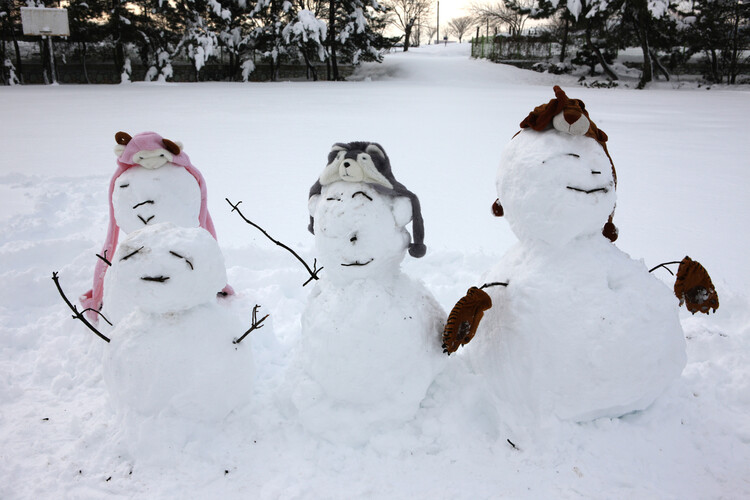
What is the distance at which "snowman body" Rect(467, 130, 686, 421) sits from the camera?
1647mm

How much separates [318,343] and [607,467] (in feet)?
3.66

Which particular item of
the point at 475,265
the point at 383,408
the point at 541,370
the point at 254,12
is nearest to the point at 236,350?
the point at 383,408

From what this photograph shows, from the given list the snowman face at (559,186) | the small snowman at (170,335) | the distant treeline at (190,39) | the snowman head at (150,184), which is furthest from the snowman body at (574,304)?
the distant treeline at (190,39)

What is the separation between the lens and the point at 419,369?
1.79 metres

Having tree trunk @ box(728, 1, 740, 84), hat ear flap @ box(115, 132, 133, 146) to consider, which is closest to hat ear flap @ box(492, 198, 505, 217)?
hat ear flap @ box(115, 132, 133, 146)

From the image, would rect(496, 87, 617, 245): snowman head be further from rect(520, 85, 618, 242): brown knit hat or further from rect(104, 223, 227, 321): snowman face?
rect(104, 223, 227, 321): snowman face

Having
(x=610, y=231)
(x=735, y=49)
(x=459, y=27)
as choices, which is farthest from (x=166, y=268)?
(x=459, y=27)

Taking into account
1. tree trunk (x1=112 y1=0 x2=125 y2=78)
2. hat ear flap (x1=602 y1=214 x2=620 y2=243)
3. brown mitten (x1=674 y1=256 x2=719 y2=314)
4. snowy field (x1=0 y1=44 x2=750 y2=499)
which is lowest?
snowy field (x1=0 y1=44 x2=750 y2=499)

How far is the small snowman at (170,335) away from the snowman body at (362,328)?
0.33m

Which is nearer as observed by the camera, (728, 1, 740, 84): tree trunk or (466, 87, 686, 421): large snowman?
(466, 87, 686, 421): large snowman

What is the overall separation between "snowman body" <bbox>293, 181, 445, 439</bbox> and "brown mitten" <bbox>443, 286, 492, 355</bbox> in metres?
0.14

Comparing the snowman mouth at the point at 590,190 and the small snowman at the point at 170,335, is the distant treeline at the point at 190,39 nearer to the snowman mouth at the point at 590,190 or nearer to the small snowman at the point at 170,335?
the small snowman at the point at 170,335

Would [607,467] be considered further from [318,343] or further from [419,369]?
[318,343]

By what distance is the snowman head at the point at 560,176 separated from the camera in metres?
1.62
